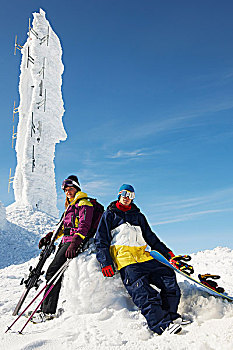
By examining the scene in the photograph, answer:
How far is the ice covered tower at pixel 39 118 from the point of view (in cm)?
1964

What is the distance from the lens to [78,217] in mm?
4148

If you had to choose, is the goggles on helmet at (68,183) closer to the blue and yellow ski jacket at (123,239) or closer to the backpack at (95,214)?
the backpack at (95,214)

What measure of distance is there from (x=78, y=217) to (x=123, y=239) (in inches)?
34.4

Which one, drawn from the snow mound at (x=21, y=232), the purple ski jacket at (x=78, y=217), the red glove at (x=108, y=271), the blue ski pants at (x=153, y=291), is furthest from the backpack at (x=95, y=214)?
the snow mound at (x=21, y=232)

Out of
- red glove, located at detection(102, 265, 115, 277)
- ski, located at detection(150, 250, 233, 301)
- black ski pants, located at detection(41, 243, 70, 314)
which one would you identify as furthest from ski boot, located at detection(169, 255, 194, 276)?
black ski pants, located at detection(41, 243, 70, 314)

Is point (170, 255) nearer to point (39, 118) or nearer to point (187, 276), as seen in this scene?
point (187, 276)

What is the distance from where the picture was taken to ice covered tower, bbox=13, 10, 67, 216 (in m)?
19.6

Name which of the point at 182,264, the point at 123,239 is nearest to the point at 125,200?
the point at 123,239

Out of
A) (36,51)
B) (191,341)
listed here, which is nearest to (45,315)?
(191,341)

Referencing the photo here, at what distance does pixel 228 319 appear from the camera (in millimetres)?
2723

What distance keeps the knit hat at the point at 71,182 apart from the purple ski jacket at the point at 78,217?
25 centimetres

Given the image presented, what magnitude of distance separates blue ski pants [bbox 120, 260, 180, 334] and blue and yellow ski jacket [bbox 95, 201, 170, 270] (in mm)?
127

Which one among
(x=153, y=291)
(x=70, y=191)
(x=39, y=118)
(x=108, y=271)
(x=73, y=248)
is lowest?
(x=153, y=291)

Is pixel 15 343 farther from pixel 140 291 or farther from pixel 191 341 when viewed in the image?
pixel 191 341
